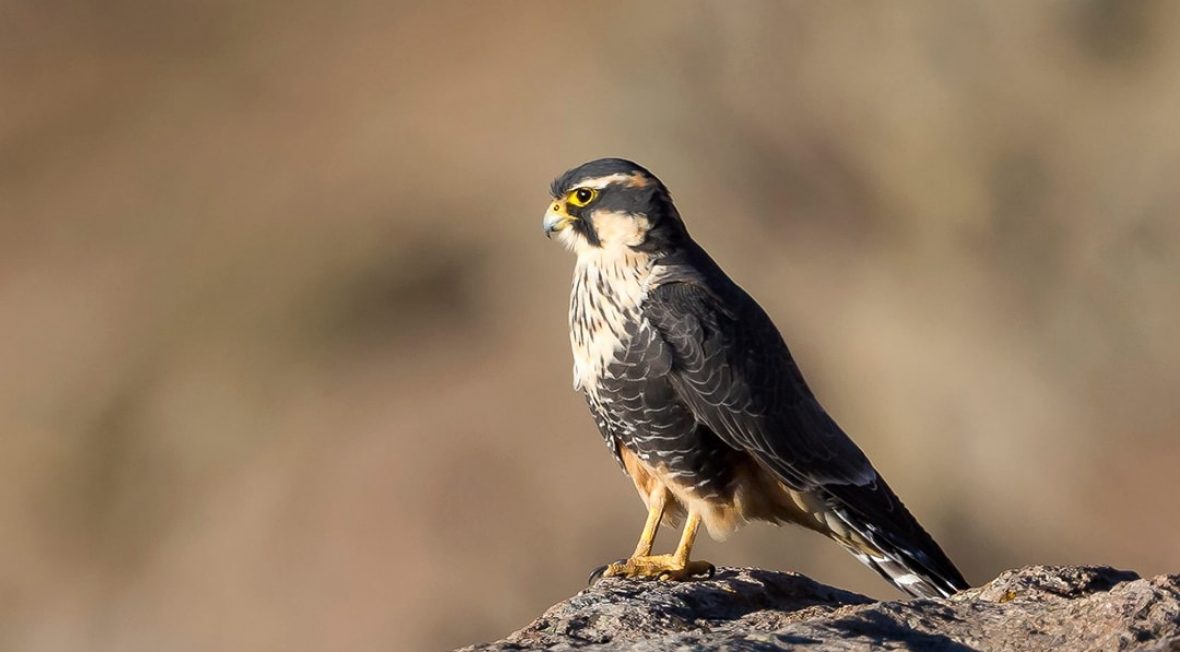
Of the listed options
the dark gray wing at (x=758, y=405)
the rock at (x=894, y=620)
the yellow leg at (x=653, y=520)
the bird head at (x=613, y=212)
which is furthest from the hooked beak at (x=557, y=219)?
the rock at (x=894, y=620)

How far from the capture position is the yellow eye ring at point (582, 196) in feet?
21.3

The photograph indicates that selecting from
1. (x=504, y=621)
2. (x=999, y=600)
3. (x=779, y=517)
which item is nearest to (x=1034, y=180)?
(x=504, y=621)

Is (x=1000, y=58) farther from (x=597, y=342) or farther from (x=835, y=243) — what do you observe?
(x=597, y=342)

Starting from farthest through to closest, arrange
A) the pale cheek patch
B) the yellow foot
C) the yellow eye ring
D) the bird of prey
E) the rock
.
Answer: the yellow eye ring < the pale cheek patch < the bird of prey < the yellow foot < the rock

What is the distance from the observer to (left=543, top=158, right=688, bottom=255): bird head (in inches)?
251

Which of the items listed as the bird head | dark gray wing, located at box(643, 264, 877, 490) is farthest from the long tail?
the bird head

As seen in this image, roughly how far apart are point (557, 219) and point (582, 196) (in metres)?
0.14

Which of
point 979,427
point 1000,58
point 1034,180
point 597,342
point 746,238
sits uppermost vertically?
point 1000,58

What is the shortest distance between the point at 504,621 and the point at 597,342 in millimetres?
9319

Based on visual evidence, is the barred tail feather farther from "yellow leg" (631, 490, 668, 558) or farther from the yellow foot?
the yellow foot

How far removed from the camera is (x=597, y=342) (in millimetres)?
6168

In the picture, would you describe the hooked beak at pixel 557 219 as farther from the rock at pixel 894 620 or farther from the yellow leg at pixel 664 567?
the rock at pixel 894 620

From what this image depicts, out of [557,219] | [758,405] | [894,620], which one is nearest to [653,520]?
[758,405]

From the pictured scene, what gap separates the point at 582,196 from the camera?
6.51 m
